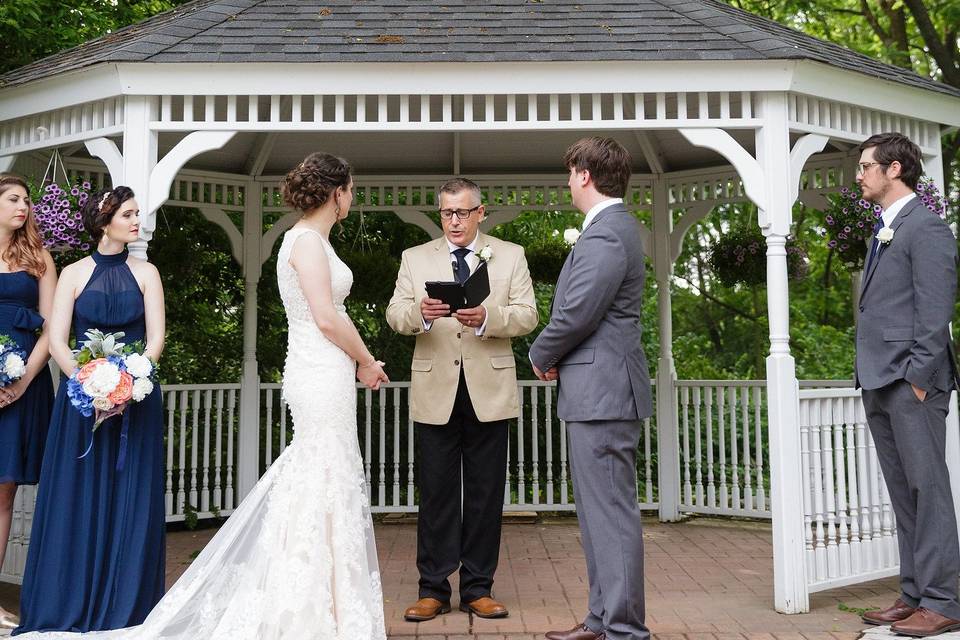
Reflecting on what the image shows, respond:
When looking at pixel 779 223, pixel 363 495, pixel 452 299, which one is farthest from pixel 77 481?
pixel 779 223

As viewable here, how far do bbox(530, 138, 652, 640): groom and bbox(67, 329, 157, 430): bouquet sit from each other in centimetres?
168

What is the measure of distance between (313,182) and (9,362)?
1.66m

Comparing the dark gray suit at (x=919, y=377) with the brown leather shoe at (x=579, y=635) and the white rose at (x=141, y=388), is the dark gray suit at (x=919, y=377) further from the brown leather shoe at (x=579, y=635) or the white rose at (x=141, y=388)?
the white rose at (x=141, y=388)

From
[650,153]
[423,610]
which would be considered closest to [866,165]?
[423,610]

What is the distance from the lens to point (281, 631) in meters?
3.51

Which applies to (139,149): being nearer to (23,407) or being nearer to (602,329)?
(23,407)

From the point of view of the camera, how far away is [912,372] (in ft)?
13.1

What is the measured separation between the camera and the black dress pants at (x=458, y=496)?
4.42 metres

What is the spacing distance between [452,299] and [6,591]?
3196mm

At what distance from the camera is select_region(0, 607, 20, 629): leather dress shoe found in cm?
423

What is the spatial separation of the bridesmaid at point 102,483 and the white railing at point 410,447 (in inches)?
98.3

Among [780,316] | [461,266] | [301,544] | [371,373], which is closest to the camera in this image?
[301,544]

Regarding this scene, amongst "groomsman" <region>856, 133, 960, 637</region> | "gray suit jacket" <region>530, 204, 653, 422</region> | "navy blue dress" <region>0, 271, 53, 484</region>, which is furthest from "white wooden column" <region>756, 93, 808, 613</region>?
"navy blue dress" <region>0, 271, 53, 484</region>

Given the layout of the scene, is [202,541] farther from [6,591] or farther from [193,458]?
[6,591]
